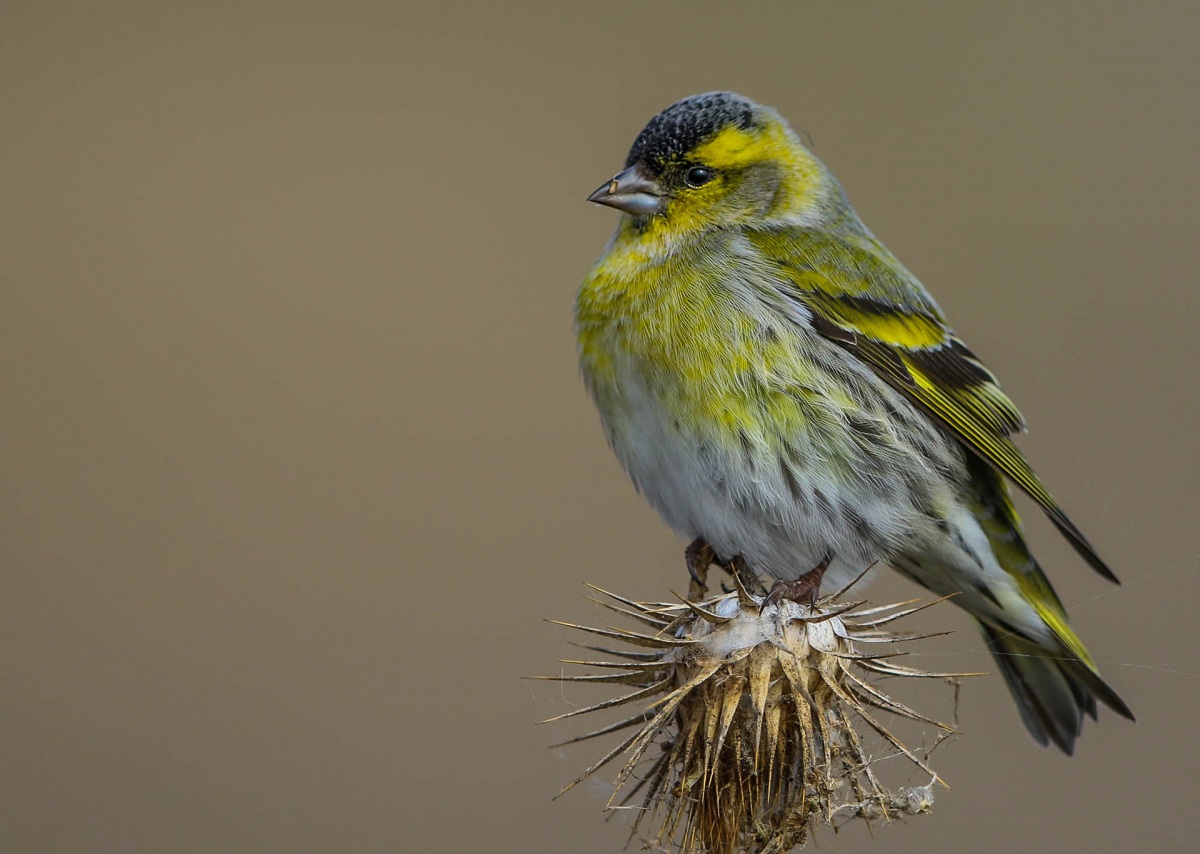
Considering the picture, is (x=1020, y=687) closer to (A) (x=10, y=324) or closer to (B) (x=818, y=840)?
(B) (x=818, y=840)

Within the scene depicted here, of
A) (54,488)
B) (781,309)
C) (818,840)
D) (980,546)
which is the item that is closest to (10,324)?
(54,488)

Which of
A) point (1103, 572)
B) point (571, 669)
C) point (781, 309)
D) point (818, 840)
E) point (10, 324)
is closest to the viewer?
point (818, 840)

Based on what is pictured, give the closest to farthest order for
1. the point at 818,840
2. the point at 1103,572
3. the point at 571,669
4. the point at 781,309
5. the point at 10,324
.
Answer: the point at 818,840 < the point at 1103,572 < the point at 781,309 < the point at 571,669 < the point at 10,324

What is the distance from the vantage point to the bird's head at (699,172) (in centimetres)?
379

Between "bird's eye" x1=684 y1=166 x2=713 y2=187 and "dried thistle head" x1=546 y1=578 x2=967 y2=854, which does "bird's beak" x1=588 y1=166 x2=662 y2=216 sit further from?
"dried thistle head" x1=546 y1=578 x2=967 y2=854

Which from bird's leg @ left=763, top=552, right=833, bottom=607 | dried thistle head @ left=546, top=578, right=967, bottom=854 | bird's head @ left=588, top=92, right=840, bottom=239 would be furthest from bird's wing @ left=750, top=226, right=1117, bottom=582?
dried thistle head @ left=546, top=578, right=967, bottom=854

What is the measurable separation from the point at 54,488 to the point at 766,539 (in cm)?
468

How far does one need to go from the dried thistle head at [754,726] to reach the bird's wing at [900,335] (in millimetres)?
1293

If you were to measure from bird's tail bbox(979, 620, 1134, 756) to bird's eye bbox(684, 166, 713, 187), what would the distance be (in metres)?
1.72

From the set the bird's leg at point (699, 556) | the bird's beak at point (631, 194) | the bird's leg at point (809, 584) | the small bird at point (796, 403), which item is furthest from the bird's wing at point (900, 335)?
the bird's leg at point (699, 556)

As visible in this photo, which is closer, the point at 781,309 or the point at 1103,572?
the point at 1103,572

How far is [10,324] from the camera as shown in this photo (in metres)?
7.17

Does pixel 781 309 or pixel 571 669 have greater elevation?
pixel 781 309

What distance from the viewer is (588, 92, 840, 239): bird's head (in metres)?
3.79
